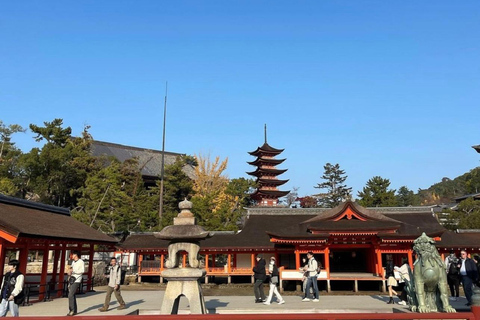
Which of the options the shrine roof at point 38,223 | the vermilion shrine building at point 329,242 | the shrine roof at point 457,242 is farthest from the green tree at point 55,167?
the shrine roof at point 457,242

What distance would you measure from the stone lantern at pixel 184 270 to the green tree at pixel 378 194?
3688cm

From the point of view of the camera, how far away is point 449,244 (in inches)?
811

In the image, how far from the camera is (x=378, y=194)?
1703 inches

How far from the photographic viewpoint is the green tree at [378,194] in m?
42.6

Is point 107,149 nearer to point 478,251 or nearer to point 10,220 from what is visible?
point 10,220

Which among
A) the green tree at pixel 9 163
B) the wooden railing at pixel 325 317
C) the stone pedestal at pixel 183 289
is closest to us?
the wooden railing at pixel 325 317

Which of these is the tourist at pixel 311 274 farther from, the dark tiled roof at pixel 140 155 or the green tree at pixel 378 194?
the dark tiled roof at pixel 140 155

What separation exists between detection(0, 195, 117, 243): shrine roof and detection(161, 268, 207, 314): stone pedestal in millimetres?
5764

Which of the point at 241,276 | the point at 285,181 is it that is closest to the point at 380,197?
the point at 285,181

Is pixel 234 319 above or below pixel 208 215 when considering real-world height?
below

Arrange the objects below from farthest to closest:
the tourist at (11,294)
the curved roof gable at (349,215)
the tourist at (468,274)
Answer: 1. the curved roof gable at (349,215)
2. the tourist at (468,274)
3. the tourist at (11,294)

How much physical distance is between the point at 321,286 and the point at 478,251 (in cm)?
1036

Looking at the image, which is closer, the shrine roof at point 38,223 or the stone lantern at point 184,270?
the stone lantern at point 184,270

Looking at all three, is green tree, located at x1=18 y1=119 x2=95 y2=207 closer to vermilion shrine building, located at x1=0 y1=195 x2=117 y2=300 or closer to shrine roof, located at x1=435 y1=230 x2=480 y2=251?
vermilion shrine building, located at x1=0 y1=195 x2=117 y2=300
